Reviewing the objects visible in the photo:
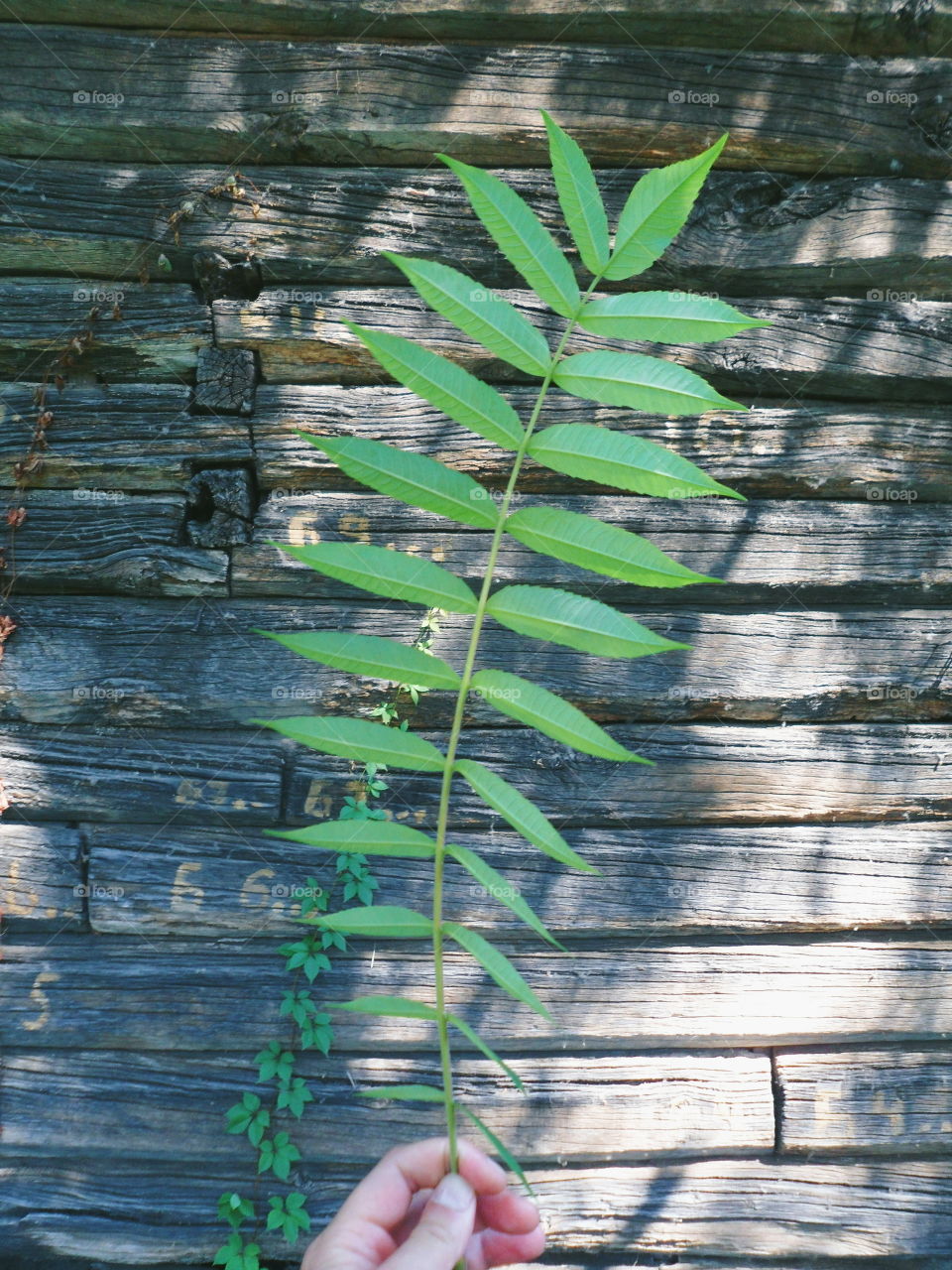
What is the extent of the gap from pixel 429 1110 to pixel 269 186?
286 centimetres

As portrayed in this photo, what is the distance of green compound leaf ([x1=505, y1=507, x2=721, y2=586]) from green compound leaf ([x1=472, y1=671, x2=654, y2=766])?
0.21 metres

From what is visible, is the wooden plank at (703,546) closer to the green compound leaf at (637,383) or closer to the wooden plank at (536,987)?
the wooden plank at (536,987)

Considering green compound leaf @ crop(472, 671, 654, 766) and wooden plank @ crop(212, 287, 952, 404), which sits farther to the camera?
wooden plank @ crop(212, 287, 952, 404)

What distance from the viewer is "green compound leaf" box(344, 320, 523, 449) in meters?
1.26

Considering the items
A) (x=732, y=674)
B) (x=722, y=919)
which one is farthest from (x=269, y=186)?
(x=722, y=919)

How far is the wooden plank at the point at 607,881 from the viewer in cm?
253

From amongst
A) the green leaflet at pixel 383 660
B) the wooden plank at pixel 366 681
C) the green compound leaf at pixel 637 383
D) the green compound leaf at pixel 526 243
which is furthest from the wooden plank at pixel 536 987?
the green compound leaf at pixel 526 243

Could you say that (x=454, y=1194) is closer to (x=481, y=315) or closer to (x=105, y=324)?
(x=481, y=315)

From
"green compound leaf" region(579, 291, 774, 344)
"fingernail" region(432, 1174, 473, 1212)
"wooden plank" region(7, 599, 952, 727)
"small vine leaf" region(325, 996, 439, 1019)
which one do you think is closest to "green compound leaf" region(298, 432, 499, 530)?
"green compound leaf" region(579, 291, 774, 344)

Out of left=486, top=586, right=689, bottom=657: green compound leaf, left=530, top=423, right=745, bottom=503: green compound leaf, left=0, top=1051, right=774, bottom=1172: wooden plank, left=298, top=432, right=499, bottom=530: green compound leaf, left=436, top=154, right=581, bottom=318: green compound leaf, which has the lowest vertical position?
left=0, top=1051, right=774, bottom=1172: wooden plank

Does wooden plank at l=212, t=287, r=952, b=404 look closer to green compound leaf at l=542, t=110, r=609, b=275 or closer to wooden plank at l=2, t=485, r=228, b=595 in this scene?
wooden plank at l=2, t=485, r=228, b=595

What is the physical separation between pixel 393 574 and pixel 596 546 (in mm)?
309

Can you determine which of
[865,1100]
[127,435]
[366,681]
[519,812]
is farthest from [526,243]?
[865,1100]

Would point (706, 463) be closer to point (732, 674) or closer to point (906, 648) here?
point (732, 674)
